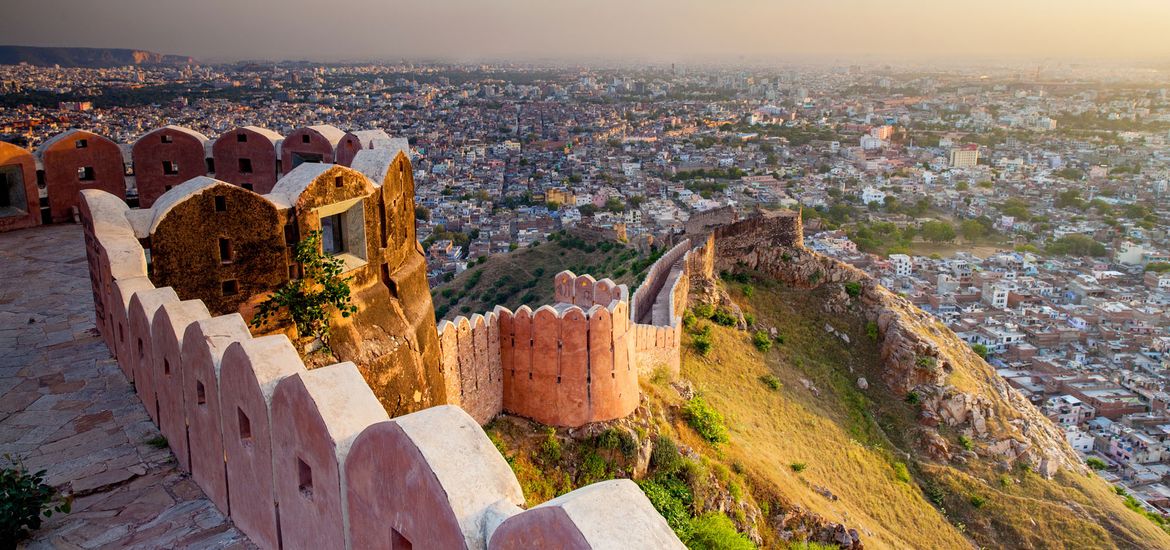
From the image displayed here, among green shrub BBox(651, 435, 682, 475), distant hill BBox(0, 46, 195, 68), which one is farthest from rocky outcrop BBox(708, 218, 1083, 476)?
distant hill BBox(0, 46, 195, 68)

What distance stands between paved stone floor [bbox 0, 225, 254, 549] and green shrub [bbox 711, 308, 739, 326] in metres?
11.6

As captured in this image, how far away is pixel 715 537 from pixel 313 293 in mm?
5601

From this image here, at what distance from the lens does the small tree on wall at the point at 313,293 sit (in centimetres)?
705

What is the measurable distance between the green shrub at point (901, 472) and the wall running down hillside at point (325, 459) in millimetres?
13242

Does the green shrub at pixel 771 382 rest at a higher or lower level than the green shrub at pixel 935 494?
higher

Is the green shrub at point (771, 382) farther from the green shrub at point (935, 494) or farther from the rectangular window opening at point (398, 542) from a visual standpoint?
the rectangular window opening at point (398, 542)

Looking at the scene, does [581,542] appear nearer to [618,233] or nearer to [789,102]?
[618,233]

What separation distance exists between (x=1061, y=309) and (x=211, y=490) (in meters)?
47.4

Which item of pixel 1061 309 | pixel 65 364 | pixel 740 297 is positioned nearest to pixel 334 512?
pixel 65 364

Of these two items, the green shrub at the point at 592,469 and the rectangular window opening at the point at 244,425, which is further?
the green shrub at the point at 592,469

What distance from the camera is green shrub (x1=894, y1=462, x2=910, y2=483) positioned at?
593 inches

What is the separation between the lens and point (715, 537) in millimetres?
9969

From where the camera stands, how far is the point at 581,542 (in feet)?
7.69

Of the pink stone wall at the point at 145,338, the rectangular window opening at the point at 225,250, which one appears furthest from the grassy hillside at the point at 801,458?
the pink stone wall at the point at 145,338
